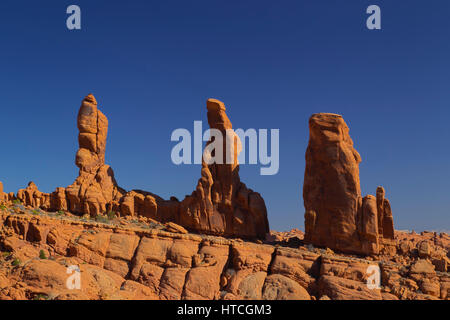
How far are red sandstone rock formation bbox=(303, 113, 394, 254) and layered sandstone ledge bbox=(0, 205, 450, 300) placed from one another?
1863mm

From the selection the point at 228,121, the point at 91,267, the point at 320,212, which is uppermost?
the point at 228,121

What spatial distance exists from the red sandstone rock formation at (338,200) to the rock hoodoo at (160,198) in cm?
663

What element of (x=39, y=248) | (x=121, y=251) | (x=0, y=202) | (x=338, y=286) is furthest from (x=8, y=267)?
(x=338, y=286)

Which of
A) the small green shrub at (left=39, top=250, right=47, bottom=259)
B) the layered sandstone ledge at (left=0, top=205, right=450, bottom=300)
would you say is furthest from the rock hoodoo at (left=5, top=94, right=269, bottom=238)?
the small green shrub at (left=39, top=250, right=47, bottom=259)

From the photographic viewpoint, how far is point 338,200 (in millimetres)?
37062

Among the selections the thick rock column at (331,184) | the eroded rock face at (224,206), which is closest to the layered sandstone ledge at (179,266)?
the thick rock column at (331,184)

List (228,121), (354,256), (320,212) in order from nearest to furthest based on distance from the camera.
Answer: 1. (354,256)
2. (320,212)
3. (228,121)

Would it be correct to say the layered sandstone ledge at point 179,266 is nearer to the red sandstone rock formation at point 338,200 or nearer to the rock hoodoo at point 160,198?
the red sandstone rock formation at point 338,200

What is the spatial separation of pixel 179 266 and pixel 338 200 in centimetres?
1669

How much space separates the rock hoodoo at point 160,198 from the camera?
41750mm

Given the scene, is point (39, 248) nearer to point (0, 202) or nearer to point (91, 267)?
point (91, 267)

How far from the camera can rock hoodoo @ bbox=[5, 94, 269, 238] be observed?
41.8 metres
